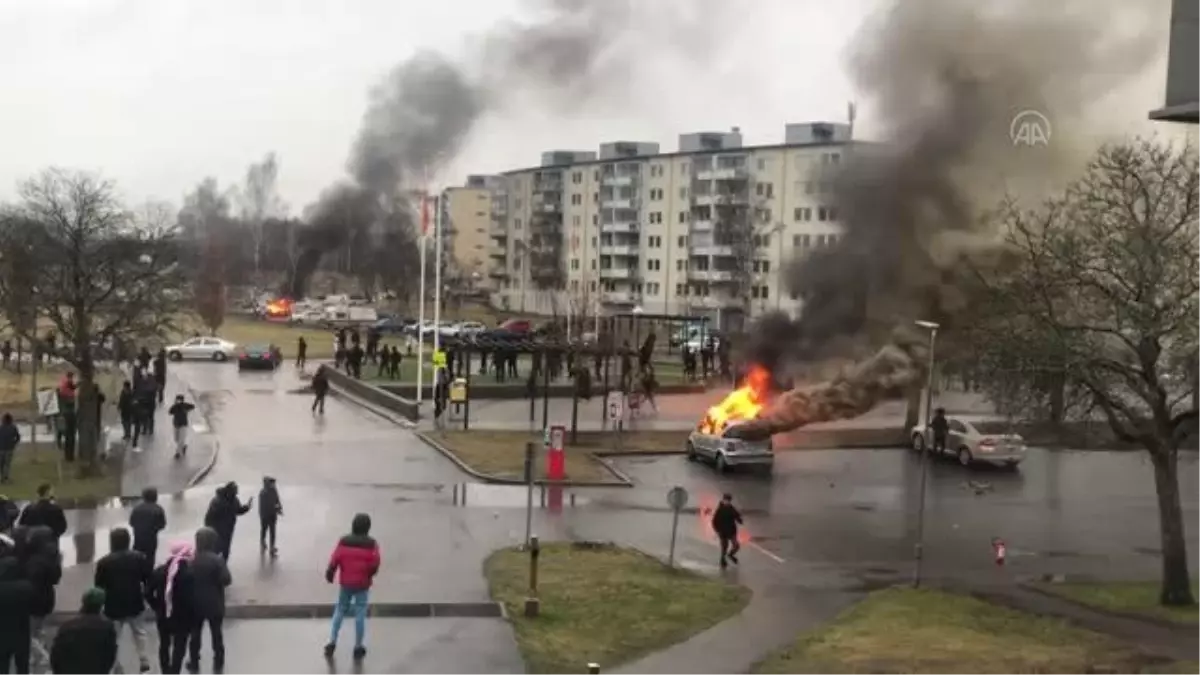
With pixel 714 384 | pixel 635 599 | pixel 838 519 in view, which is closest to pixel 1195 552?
pixel 838 519

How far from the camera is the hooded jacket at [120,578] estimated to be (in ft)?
40.0

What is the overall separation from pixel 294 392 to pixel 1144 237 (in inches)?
1373

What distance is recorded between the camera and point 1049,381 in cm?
1914

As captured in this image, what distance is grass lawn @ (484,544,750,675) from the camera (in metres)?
14.6

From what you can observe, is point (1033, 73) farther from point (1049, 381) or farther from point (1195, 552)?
point (1049, 381)

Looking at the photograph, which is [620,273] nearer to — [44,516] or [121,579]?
[44,516]

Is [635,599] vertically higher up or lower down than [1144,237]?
lower down

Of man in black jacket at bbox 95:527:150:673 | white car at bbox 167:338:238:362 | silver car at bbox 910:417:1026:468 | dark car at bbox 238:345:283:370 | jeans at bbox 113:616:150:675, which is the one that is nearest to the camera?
man in black jacket at bbox 95:527:150:673

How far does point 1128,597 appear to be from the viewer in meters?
18.9

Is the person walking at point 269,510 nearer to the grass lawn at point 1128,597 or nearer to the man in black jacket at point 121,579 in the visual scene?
the man in black jacket at point 121,579

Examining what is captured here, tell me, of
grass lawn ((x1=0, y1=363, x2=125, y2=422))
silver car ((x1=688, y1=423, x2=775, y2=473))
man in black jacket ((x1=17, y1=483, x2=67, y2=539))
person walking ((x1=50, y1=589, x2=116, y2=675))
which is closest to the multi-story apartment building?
grass lawn ((x1=0, y1=363, x2=125, y2=422))

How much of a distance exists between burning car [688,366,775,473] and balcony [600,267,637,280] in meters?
70.9

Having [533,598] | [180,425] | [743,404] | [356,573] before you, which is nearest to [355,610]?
[356,573]

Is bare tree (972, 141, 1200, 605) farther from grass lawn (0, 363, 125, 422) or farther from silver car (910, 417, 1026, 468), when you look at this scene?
grass lawn (0, 363, 125, 422)
